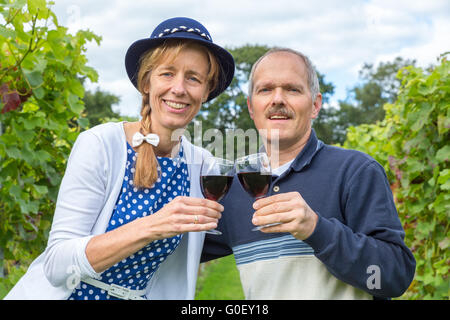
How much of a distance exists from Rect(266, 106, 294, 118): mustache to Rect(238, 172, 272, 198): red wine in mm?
399

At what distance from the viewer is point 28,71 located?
3037 millimetres

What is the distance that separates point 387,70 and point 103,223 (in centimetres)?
4483

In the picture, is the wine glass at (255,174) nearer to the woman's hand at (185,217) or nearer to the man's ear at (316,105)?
the woman's hand at (185,217)

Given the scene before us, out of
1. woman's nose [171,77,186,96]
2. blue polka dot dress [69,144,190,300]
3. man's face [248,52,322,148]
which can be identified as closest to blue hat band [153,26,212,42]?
woman's nose [171,77,186,96]

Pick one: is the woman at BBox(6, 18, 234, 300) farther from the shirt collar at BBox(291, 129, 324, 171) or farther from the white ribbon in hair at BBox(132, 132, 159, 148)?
the shirt collar at BBox(291, 129, 324, 171)

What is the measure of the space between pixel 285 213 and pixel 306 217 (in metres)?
0.09

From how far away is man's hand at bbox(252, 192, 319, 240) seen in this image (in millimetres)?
1699

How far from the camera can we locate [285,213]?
170 cm

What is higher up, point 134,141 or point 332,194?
point 134,141

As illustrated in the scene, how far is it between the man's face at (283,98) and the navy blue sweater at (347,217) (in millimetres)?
113

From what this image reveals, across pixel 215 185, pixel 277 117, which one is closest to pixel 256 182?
pixel 215 185

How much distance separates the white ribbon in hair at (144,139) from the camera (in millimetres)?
2238
